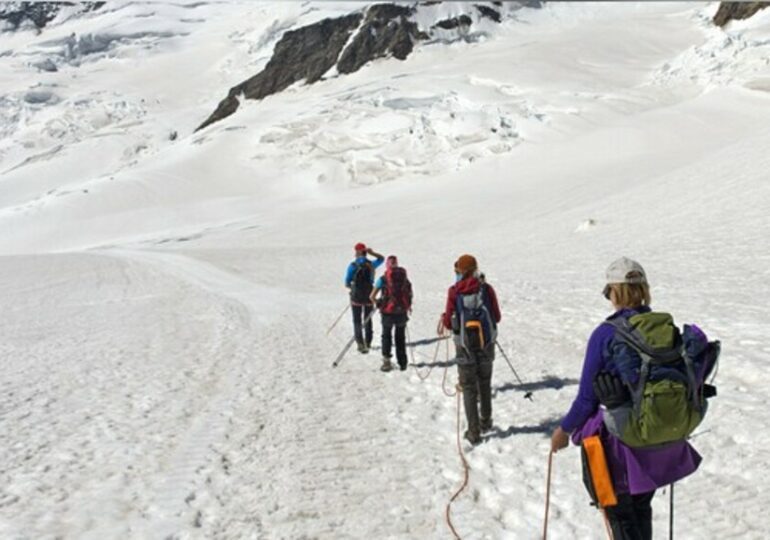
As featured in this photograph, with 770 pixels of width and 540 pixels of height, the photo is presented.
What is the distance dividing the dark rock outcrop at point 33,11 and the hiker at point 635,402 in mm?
217751

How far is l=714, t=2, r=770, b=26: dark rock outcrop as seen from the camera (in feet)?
243

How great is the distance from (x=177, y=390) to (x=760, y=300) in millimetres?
10589

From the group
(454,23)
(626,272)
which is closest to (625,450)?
(626,272)

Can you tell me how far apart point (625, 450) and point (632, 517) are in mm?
474

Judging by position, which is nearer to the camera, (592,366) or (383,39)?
(592,366)

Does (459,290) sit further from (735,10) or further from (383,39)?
(383,39)

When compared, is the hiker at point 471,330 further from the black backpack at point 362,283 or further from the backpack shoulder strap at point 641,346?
the black backpack at point 362,283

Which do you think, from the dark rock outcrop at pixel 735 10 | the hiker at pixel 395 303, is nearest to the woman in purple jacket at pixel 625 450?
the hiker at pixel 395 303

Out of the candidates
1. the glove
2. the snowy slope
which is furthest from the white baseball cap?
the snowy slope

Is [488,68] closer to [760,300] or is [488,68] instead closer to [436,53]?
[436,53]

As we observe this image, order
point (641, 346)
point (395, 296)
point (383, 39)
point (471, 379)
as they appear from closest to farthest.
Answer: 1. point (641, 346)
2. point (471, 379)
3. point (395, 296)
4. point (383, 39)

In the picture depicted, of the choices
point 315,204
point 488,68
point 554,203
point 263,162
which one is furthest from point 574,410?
point 488,68

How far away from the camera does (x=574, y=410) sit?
13.0 ft

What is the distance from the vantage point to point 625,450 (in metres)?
3.74
